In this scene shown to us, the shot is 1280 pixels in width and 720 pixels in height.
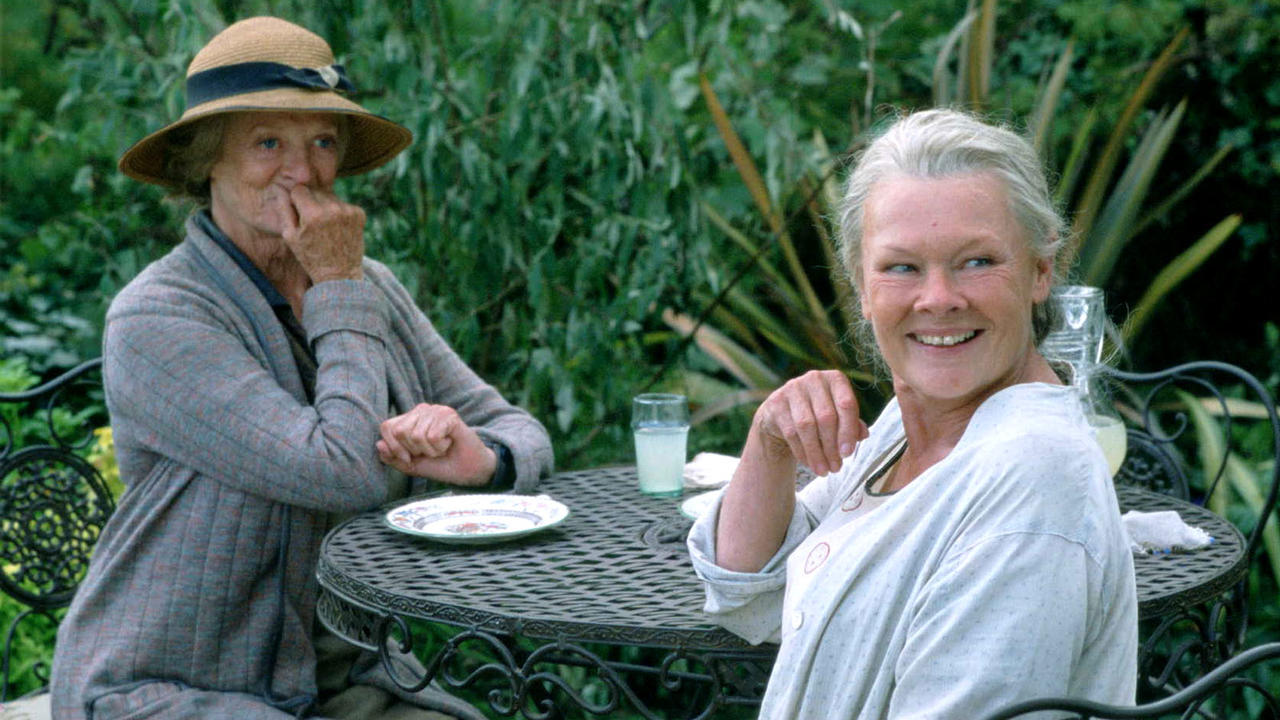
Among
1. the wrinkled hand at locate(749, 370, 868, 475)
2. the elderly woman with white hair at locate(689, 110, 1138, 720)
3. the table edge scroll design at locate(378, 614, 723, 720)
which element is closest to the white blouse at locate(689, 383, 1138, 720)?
the elderly woman with white hair at locate(689, 110, 1138, 720)

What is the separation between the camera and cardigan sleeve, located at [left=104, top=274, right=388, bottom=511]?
7.04 feet

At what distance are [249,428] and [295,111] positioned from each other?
65cm

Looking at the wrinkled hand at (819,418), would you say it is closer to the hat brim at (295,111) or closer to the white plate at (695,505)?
the white plate at (695,505)

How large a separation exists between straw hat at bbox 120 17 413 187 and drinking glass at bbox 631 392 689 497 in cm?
76

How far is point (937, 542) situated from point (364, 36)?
2.51 m

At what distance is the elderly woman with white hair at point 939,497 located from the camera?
4.03ft

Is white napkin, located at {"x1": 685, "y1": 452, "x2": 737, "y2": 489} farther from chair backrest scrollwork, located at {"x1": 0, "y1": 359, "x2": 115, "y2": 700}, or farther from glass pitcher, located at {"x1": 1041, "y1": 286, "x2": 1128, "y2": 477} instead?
chair backrest scrollwork, located at {"x1": 0, "y1": 359, "x2": 115, "y2": 700}

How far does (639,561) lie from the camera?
2.07 m

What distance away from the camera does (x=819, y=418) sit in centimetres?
158

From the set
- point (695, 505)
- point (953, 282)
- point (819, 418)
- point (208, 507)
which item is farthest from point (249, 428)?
point (953, 282)

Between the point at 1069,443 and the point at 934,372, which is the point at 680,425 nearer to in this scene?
the point at 934,372

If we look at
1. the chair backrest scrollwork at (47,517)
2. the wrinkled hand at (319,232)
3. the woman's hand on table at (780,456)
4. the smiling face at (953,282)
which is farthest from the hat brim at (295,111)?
the smiling face at (953,282)

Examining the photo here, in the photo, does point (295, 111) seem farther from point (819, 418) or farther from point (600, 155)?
point (819, 418)

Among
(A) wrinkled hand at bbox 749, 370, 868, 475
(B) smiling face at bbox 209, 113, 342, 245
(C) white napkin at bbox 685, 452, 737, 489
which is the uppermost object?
(B) smiling face at bbox 209, 113, 342, 245
